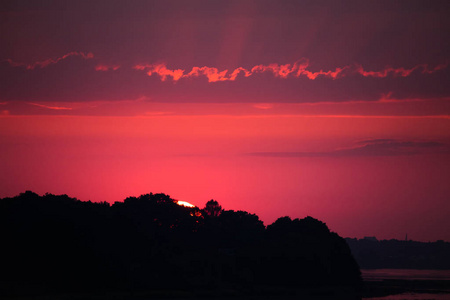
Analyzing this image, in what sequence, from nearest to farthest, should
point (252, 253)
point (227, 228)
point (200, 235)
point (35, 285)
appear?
point (35, 285) → point (252, 253) → point (200, 235) → point (227, 228)

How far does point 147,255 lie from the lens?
13888cm

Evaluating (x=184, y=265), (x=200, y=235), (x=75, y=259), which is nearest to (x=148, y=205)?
(x=200, y=235)

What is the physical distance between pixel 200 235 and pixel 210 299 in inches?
2027

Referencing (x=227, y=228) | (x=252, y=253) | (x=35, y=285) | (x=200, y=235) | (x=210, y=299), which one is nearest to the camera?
(x=35, y=285)

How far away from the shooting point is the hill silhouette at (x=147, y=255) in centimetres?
12275

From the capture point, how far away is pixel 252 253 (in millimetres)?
153250

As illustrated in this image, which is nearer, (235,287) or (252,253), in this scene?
(235,287)

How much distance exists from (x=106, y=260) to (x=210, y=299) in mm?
20619

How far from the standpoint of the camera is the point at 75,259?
123938 mm

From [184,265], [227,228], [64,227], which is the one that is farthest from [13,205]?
[227,228]

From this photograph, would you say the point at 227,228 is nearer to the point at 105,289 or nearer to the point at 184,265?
the point at 184,265

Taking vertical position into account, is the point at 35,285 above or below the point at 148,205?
below

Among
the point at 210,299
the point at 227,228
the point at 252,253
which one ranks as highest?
the point at 227,228

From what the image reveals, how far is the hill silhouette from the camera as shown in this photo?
12275cm
